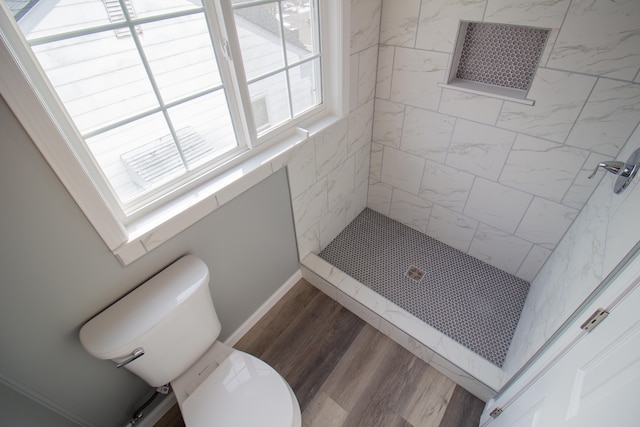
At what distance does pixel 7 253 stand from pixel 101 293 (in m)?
0.30

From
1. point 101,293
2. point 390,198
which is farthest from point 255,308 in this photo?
point 390,198

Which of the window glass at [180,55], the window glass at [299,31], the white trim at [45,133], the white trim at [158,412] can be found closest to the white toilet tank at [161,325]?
the white trim at [45,133]

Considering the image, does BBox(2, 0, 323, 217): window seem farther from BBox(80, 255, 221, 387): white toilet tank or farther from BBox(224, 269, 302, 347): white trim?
BBox(224, 269, 302, 347): white trim

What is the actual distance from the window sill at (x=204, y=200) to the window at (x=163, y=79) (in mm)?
46

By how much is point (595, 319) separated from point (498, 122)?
1.06 meters

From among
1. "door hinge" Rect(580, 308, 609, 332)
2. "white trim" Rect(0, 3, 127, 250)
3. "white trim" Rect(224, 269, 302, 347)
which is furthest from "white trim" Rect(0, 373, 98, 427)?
"door hinge" Rect(580, 308, 609, 332)

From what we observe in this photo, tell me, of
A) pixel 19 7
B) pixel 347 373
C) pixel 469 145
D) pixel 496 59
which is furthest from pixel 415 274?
pixel 19 7

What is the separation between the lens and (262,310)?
6.20 feet

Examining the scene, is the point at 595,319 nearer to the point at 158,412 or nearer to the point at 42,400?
the point at 42,400

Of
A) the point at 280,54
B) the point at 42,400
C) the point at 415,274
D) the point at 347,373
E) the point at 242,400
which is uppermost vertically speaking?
the point at 280,54

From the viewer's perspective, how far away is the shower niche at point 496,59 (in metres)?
1.42

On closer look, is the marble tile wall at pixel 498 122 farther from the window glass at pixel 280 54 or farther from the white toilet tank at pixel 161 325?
the white toilet tank at pixel 161 325

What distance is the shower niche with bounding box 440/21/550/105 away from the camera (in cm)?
142

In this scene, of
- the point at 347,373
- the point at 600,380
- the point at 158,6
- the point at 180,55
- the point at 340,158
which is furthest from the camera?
the point at 340,158
